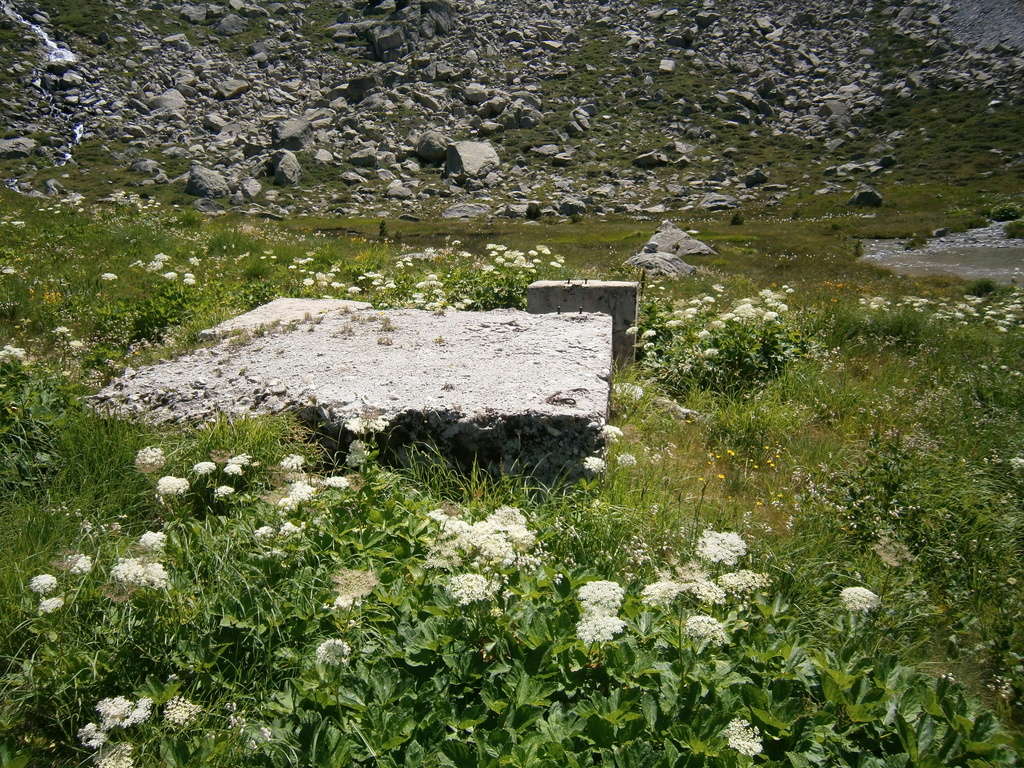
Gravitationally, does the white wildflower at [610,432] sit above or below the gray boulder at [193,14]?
below

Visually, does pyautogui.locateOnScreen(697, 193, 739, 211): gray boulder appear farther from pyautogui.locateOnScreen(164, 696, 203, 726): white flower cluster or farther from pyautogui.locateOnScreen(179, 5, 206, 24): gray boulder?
pyautogui.locateOnScreen(179, 5, 206, 24): gray boulder

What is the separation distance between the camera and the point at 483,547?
2826mm

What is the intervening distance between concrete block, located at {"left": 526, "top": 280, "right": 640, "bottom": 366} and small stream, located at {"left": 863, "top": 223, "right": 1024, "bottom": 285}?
75.1 ft

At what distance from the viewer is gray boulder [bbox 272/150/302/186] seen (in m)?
58.8

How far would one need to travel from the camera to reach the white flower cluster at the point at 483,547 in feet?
9.30

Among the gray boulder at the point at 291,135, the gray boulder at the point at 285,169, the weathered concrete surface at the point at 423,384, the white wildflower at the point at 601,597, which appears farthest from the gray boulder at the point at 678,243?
the gray boulder at the point at 291,135

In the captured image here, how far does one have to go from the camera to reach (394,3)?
3440 inches

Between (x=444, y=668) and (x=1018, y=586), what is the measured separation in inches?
158

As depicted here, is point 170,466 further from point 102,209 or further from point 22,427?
point 102,209

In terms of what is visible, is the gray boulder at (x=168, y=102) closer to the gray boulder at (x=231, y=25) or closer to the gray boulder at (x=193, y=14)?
the gray boulder at (x=231, y=25)

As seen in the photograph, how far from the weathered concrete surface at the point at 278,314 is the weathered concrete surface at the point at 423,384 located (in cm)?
31

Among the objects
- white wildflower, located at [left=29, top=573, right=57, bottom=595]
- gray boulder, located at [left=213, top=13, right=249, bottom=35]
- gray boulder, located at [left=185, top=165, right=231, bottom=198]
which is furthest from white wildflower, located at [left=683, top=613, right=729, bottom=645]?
gray boulder, located at [left=213, top=13, right=249, bottom=35]

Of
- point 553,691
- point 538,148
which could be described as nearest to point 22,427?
point 553,691

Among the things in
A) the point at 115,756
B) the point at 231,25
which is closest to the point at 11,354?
the point at 115,756
